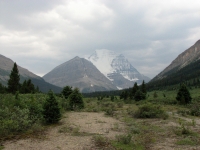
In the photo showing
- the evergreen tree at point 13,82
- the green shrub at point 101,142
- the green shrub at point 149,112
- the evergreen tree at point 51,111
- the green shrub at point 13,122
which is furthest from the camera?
the evergreen tree at point 13,82

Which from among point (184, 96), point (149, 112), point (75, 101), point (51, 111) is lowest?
point (51, 111)

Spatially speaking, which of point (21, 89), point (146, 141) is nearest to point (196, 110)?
point (146, 141)

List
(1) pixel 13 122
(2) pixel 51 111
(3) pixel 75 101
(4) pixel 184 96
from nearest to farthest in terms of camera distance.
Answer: (1) pixel 13 122
(2) pixel 51 111
(3) pixel 75 101
(4) pixel 184 96

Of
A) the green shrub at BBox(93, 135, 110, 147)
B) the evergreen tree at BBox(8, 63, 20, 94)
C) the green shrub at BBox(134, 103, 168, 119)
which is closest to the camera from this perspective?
the green shrub at BBox(93, 135, 110, 147)

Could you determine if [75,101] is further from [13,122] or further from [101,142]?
[101,142]

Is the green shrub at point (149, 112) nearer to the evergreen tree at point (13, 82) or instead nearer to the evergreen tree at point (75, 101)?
the evergreen tree at point (75, 101)

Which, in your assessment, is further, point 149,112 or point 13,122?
point 149,112

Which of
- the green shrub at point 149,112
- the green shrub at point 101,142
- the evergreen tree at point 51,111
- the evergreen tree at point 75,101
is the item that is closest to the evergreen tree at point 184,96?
the green shrub at point 149,112

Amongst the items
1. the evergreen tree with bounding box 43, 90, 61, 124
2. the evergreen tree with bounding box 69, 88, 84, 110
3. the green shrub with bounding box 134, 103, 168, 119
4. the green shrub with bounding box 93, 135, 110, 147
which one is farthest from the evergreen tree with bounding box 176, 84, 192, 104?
the green shrub with bounding box 93, 135, 110, 147

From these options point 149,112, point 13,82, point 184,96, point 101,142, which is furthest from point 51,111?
point 13,82

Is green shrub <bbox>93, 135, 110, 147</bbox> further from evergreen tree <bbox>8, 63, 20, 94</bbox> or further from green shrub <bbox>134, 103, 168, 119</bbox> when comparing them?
evergreen tree <bbox>8, 63, 20, 94</bbox>

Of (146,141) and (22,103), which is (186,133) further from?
(22,103)

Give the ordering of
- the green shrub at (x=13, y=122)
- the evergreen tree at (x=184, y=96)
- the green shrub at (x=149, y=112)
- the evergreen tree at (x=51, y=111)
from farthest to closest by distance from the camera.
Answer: the evergreen tree at (x=184, y=96)
the green shrub at (x=149, y=112)
the evergreen tree at (x=51, y=111)
the green shrub at (x=13, y=122)

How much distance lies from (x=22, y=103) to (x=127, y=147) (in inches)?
656
